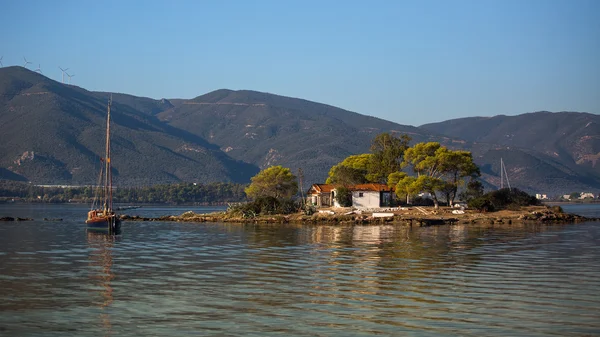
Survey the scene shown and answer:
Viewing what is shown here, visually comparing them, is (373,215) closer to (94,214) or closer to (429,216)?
(429,216)

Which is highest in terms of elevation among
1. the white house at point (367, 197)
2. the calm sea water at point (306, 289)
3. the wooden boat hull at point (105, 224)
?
the white house at point (367, 197)

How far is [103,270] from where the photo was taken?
116 ft

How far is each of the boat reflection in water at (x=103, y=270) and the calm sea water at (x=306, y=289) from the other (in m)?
0.08

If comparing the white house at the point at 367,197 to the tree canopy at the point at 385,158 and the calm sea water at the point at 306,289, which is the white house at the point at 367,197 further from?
the calm sea water at the point at 306,289

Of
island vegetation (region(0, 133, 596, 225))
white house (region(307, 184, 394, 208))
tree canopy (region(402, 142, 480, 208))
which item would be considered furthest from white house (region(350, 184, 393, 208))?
tree canopy (region(402, 142, 480, 208))

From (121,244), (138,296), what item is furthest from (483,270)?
(121,244)

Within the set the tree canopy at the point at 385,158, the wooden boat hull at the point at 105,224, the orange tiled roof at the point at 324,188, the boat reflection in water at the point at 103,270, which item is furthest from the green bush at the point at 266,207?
the boat reflection in water at the point at 103,270

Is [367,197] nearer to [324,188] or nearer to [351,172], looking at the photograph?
[351,172]

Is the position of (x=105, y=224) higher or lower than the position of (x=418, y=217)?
lower

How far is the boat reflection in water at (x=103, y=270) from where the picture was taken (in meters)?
23.7

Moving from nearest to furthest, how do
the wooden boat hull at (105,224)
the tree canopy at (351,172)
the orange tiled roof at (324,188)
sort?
the wooden boat hull at (105,224), the orange tiled roof at (324,188), the tree canopy at (351,172)

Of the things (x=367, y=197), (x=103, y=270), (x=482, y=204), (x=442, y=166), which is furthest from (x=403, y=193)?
(x=103, y=270)

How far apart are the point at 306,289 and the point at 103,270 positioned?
1227 centimetres

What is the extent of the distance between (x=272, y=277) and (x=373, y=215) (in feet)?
166
